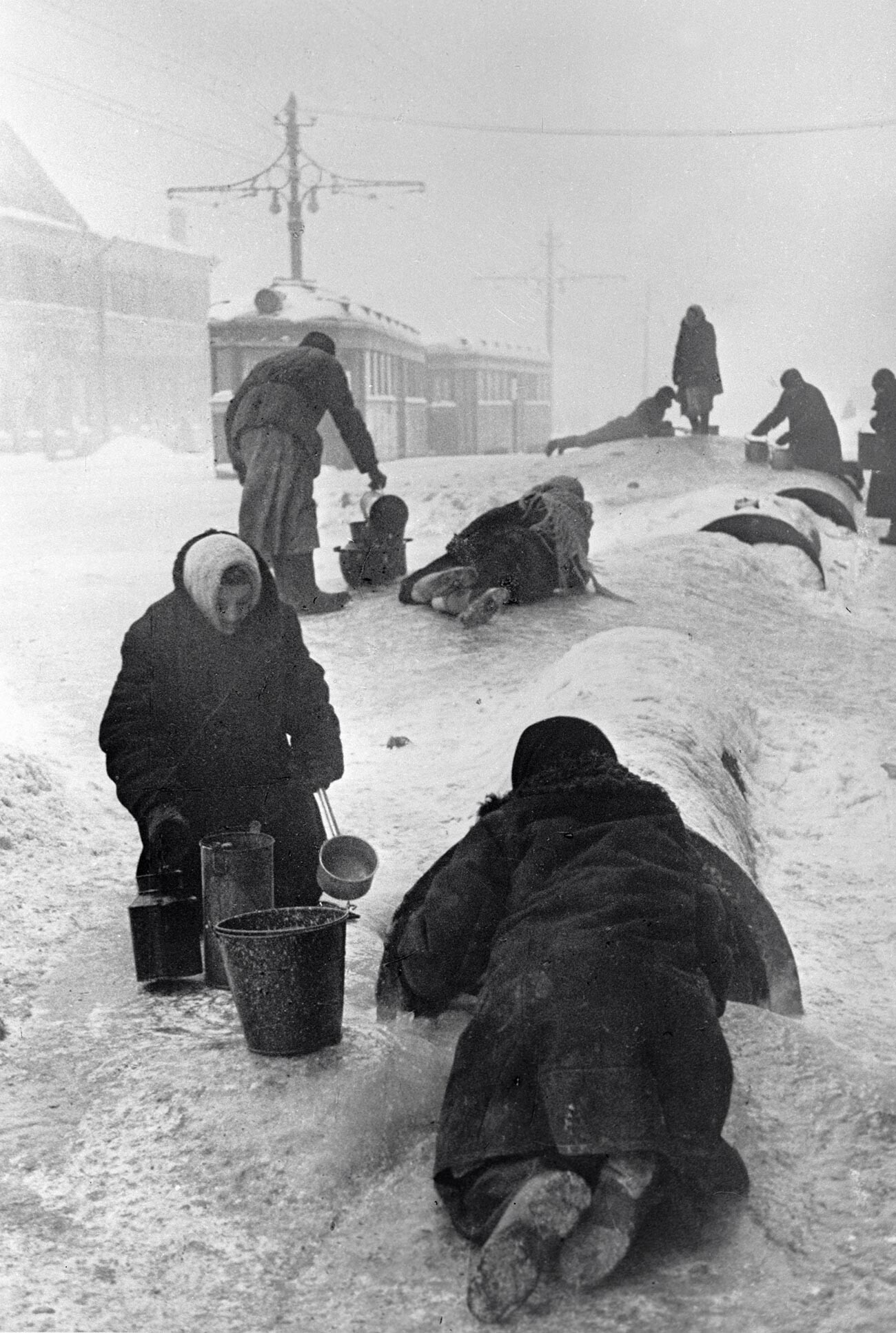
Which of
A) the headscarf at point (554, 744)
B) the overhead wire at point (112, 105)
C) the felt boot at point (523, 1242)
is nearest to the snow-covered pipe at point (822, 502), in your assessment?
the overhead wire at point (112, 105)

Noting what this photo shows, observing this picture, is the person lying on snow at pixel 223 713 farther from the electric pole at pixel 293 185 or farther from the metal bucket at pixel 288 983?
the electric pole at pixel 293 185

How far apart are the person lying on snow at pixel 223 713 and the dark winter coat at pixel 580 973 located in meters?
0.96

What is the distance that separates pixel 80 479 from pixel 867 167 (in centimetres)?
498

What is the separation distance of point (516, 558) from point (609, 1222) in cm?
543

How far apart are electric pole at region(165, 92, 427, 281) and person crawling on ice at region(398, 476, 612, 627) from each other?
8.21 feet

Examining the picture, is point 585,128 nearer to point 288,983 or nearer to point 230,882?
point 230,882

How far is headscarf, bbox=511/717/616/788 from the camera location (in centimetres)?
282

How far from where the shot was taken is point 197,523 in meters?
8.20

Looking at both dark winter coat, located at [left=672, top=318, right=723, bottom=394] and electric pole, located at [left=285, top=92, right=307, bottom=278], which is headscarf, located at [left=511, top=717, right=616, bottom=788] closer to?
electric pole, located at [left=285, top=92, right=307, bottom=278]

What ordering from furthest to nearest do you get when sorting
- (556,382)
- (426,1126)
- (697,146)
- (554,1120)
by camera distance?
(556,382), (697,146), (426,1126), (554,1120)

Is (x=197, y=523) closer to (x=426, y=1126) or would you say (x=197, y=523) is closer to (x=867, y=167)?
(x=867, y=167)

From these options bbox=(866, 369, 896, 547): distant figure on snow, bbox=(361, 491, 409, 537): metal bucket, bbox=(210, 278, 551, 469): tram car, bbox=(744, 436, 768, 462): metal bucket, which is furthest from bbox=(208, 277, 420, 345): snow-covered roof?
bbox=(744, 436, 768, 462): metal bucket

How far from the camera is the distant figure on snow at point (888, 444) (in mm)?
11672

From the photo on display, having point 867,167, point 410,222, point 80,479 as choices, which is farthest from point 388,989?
point 80,479
